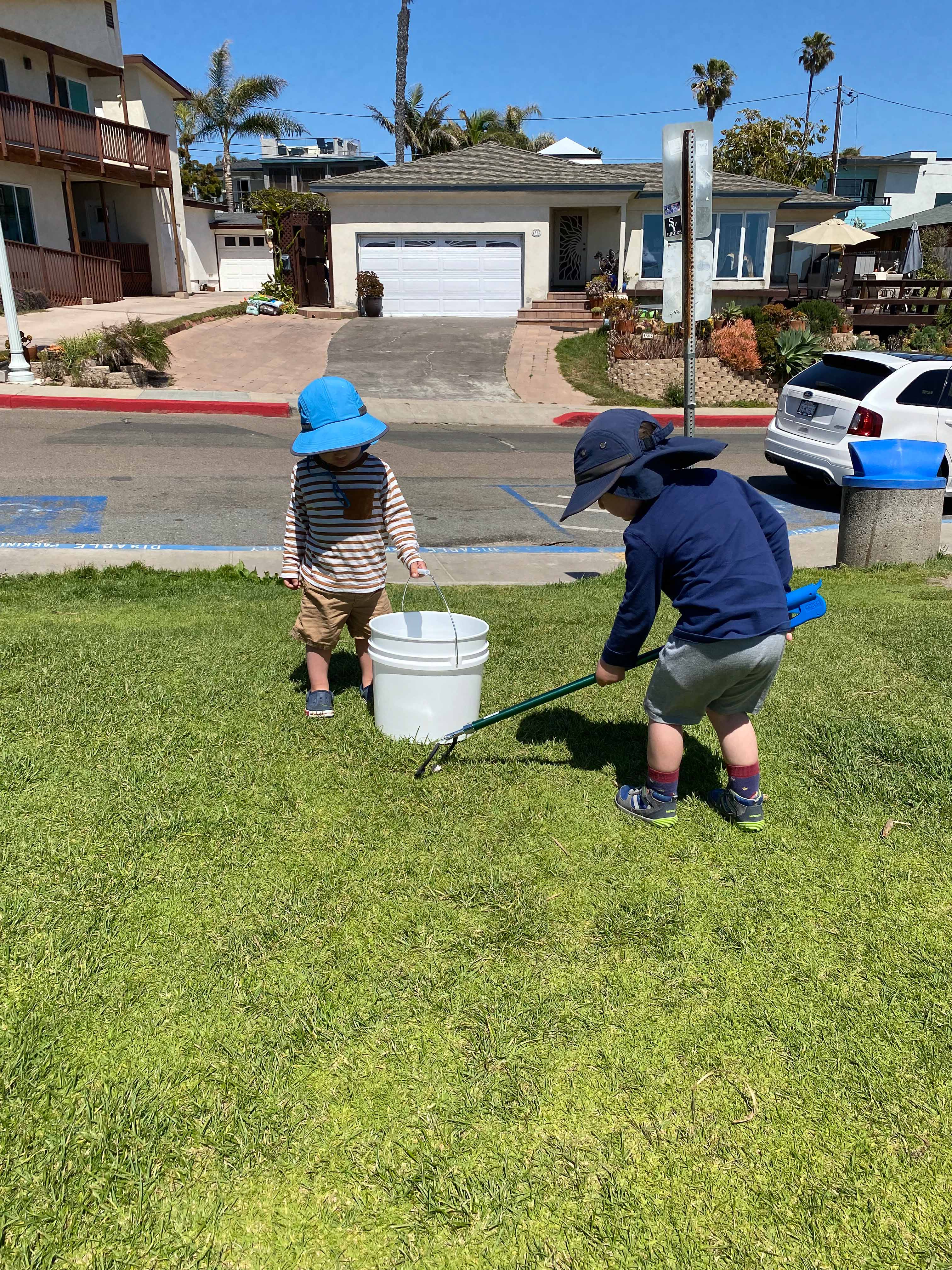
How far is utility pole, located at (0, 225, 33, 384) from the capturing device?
1585cm

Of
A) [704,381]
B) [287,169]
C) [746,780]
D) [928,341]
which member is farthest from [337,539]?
[287,169]

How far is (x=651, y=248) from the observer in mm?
28234

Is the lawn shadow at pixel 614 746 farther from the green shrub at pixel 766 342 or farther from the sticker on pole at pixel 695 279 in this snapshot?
the green shrub at pixel 766 342

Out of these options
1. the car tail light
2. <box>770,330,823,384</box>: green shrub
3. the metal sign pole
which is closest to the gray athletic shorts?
the metal sign pole

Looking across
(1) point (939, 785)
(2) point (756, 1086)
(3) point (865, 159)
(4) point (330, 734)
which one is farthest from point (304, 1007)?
(3) point (865, 159)

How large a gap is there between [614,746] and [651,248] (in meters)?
27.4

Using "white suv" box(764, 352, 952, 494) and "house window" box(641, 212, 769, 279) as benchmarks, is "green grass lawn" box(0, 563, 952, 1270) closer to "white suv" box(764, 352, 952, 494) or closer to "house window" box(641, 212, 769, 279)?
"white suv" box(764, 352, 952, 494)

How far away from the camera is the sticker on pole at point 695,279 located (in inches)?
279

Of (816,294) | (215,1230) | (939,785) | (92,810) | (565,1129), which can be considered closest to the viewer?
(215,1230)

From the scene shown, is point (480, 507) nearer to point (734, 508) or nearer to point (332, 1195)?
point (734, 508)

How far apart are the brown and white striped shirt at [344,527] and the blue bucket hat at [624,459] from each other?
1.14m

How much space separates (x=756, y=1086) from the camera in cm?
230

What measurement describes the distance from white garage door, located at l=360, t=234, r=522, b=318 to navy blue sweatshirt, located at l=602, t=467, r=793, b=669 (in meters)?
24.9

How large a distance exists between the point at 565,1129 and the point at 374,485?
270 cm
